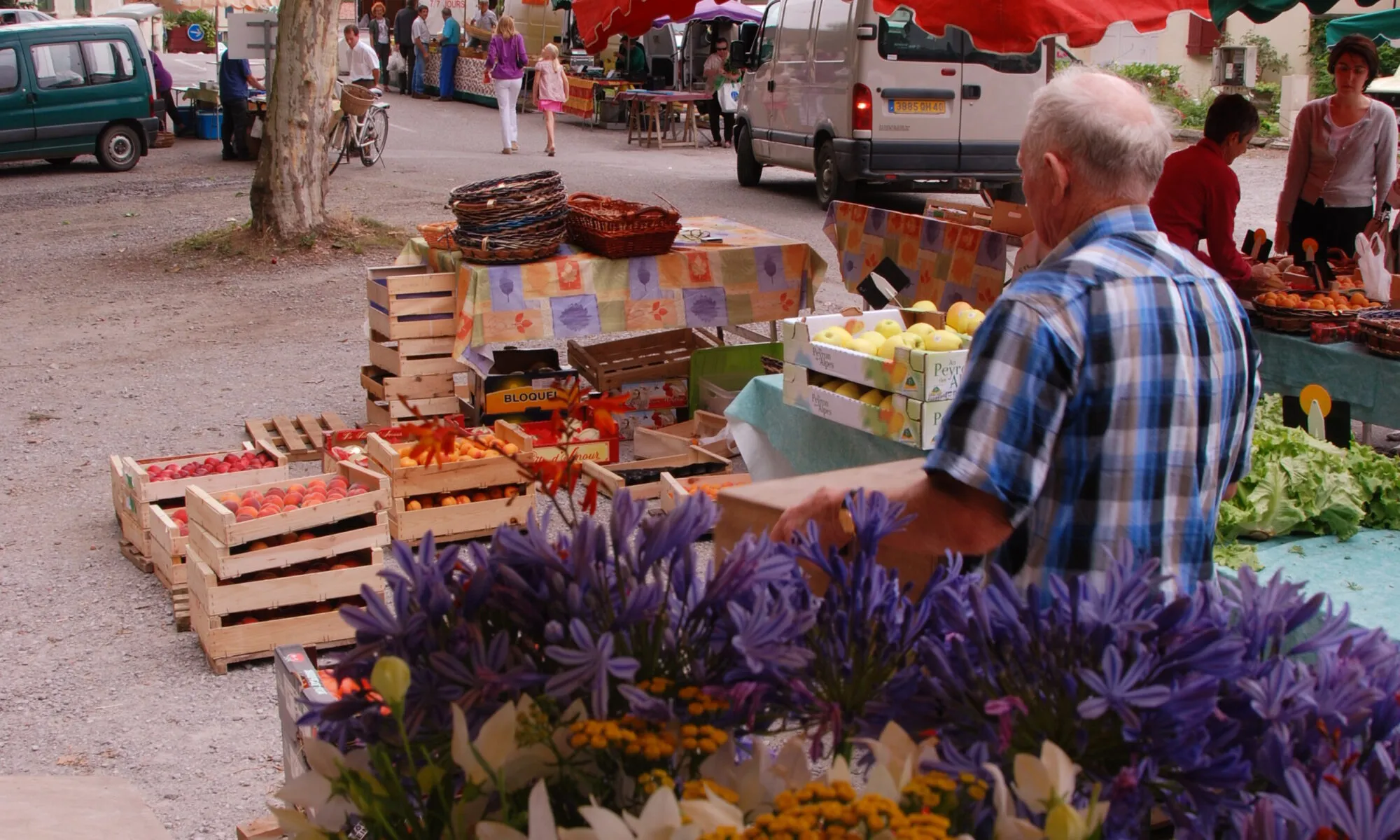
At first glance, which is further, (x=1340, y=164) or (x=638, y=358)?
(x=1340, y=164)

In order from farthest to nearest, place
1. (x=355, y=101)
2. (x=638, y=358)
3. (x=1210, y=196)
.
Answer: (x=355, y=101) → (x=638, y=358) → (x=1210, y=196)

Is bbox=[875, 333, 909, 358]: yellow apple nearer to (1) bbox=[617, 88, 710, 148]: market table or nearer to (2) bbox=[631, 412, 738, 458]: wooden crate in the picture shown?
(2) bbox=[631, 412, 738, 458]: wooden crate

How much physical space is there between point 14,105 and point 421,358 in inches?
486

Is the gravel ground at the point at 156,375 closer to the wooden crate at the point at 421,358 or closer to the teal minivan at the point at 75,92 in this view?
the teal minivan at the point at 75,92

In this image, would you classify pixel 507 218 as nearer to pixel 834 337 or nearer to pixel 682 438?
pixel 682 438

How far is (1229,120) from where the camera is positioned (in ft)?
20.1

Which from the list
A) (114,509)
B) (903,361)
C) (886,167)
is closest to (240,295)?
(114,509)

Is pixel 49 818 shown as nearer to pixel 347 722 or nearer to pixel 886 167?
pixel 347 722

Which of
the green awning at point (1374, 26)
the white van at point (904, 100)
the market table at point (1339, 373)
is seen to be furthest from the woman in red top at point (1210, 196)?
the white van at point (904, 100)

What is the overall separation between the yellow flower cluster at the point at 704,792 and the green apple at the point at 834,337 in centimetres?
354

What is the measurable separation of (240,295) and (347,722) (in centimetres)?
998

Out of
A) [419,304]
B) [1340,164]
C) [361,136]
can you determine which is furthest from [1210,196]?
[361,136]

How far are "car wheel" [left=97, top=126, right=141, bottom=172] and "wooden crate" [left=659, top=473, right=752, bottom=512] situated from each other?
14.2m

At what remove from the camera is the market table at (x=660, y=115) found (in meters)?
21.3
